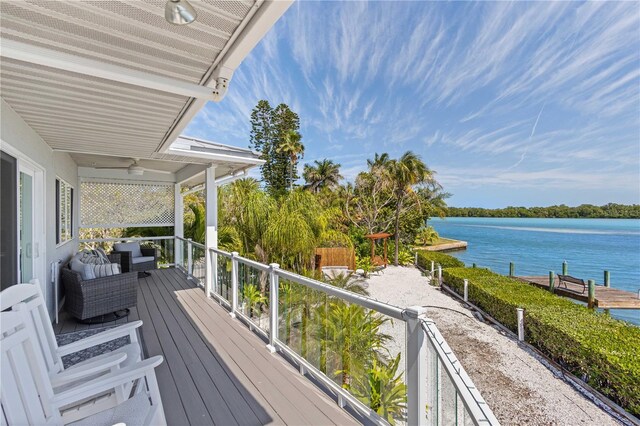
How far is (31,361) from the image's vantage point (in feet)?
5.41

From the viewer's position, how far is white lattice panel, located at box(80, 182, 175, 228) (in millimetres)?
7250

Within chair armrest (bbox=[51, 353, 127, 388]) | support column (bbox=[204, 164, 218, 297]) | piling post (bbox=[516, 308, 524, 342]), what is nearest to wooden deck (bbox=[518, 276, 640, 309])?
piling post (bbox=[516, 308, 524, 342])

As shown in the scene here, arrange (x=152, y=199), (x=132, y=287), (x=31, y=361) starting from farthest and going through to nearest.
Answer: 1. (x=152, y=199)
2. (x=132, y=287)
3. (x=31, y=361)

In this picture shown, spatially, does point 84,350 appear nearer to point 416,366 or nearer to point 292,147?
point 416,366

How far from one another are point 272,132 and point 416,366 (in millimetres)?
25865

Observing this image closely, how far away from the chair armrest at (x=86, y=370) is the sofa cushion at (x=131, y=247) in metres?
6.13

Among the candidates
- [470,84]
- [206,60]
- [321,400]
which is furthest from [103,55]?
[470,84]

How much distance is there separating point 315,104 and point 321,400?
Result: 30.7 m

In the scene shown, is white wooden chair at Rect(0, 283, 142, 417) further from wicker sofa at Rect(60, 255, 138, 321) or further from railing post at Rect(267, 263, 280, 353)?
wicker sofa at Rect(60, 255, 138, 321)

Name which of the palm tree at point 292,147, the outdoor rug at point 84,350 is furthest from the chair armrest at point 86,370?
the palm tree at point 292,147

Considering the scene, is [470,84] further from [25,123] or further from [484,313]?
[25,123]

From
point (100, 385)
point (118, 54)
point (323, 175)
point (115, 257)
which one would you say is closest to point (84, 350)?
point (100, 385)

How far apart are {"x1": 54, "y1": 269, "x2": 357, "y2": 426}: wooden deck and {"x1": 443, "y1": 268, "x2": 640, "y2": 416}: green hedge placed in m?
5.82

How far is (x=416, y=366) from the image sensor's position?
1805 millimetres
